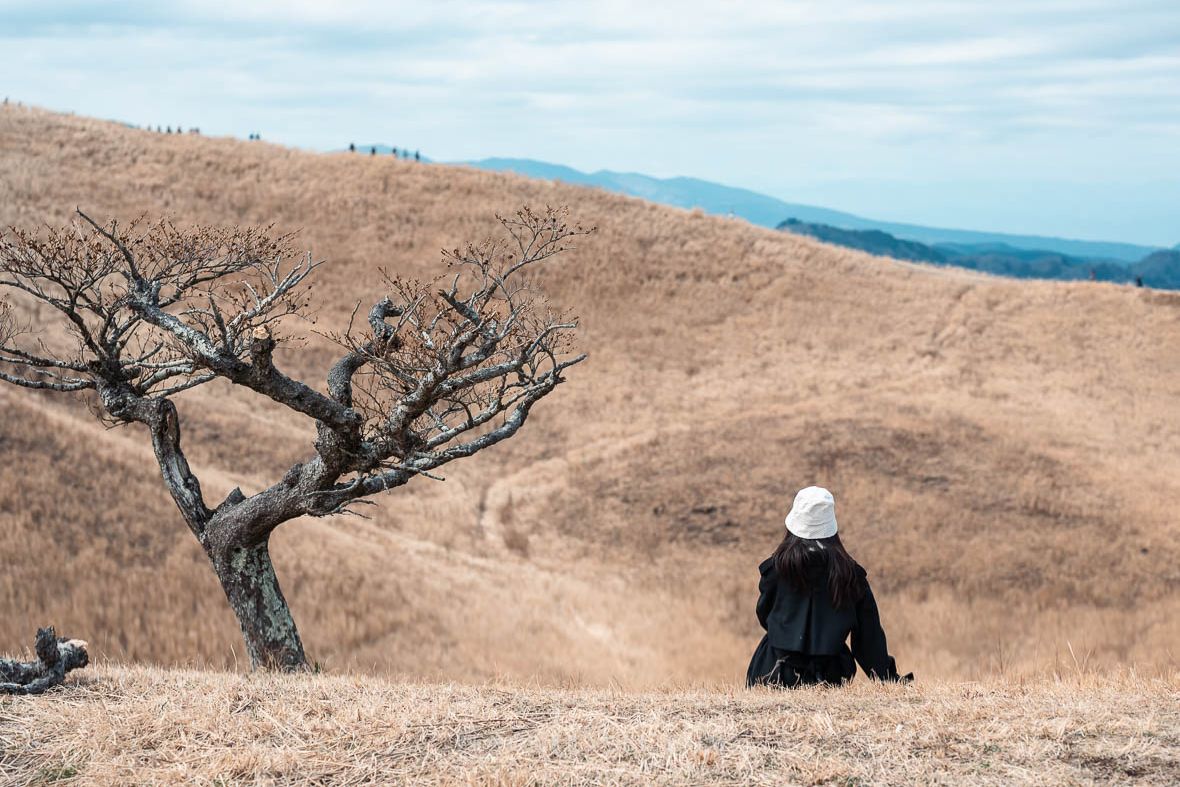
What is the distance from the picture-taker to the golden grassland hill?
62.8ft

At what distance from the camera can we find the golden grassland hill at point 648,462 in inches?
754

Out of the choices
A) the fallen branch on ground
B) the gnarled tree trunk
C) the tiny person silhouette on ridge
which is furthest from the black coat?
the fallen branch on ground

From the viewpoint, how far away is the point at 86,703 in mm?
8141

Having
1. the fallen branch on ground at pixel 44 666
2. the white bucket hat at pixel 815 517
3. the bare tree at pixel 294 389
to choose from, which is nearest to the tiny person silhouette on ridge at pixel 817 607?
the white bucket hat at pixel 815 517

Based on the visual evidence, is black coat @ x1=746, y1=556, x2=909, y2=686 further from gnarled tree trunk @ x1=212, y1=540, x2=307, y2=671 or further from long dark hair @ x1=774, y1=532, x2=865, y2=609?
gnarled tree trunk @ x1=212, y1=540, x2=307, y2=671

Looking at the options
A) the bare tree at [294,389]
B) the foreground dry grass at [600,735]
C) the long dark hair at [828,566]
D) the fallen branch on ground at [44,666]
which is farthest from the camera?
the bare tree at [294,389]

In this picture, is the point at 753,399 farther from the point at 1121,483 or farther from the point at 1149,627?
the point at 1149,627

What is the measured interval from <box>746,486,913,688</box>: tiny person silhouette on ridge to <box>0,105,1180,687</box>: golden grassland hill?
349 centimetres

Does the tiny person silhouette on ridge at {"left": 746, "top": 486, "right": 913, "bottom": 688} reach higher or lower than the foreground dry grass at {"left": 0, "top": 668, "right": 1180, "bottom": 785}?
higher

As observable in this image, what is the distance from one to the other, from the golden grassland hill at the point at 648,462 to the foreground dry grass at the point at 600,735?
3.45 meters

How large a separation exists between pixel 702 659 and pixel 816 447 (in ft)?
47.5

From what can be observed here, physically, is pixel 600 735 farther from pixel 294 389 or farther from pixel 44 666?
pixel 44 666

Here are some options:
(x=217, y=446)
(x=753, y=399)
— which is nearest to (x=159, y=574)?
(x=217, y=446)

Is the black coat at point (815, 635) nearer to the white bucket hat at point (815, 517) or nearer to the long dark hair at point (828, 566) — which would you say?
the long dark hair at point (828, 566)
